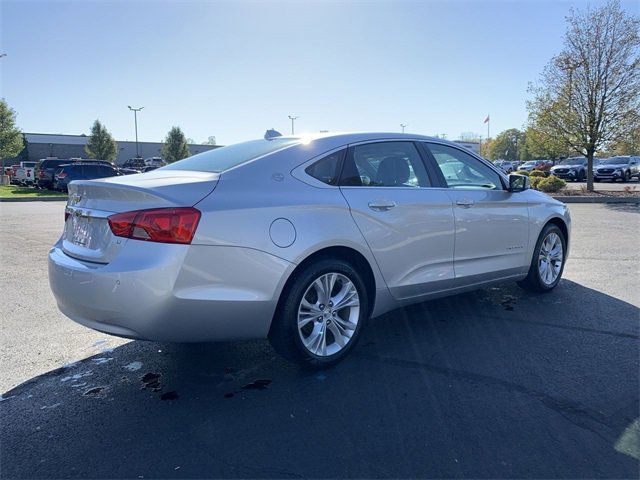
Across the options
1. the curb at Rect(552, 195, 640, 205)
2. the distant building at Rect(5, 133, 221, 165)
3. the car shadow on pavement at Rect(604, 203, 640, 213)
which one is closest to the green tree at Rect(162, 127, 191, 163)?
the distant building at Rect(5, 133, 221, 165)

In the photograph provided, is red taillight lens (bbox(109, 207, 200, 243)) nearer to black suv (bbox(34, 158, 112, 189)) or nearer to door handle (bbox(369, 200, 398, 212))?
door handle (bbox(369, 200, 398, 212))

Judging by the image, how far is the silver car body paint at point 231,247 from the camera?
2.92 meters

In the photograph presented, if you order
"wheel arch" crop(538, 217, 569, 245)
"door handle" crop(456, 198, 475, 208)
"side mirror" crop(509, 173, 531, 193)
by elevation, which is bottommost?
"wheel arch" crop(538, 217, 569, 245)

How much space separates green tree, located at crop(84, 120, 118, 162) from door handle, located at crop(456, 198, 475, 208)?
53565 millimetres

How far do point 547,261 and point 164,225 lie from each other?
4264mm

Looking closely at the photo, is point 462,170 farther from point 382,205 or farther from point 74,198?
point 74,198

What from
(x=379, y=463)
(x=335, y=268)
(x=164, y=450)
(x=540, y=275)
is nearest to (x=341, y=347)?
(x=335, y=268)

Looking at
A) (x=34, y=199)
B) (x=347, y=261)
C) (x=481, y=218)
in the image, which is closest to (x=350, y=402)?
(x=347, y=261)

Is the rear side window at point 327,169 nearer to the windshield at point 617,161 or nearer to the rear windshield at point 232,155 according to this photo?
the rear windshield at point 232,155

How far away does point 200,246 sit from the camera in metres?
2.94

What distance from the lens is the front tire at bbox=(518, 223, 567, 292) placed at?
5.35 m

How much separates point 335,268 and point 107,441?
1708 millimetres

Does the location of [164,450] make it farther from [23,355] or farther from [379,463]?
[23,355]

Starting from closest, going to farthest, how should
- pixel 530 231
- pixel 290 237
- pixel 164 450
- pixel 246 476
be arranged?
1. pixel 246 476
2. pixel 164 450
3. pixel 290 237
4. pixel 530 231
